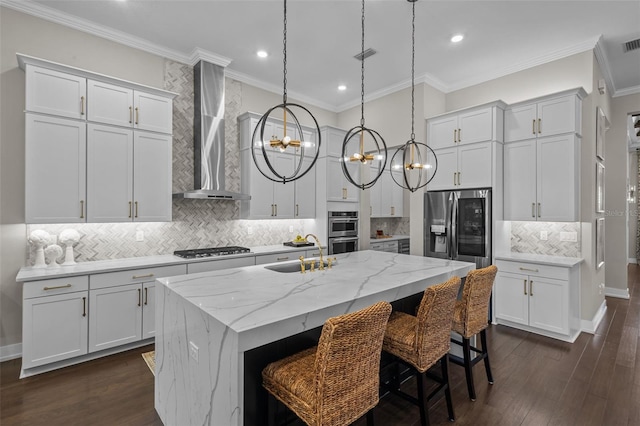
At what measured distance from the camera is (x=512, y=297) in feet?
13.3

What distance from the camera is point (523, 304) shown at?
3.96 m

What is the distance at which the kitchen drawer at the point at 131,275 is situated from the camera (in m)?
3.14

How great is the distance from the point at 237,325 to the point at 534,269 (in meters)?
3.90

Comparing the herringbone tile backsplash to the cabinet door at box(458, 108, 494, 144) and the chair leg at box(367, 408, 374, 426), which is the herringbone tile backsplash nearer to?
the cabinet door at box(458, 108, 494, 144)

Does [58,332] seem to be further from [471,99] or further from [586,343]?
[471,99]

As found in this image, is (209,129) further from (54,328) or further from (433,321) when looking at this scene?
(433,321)

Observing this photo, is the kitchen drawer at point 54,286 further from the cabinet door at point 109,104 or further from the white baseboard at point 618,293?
the white baseboard at point 618,293

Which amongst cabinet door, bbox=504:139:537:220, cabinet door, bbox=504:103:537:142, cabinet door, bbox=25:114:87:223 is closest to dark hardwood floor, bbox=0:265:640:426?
cabinet door, bbox=25:114:87:223

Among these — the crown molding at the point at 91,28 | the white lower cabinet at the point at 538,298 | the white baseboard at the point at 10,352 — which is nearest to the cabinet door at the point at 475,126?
the white lower cabinet at the point at 538,298

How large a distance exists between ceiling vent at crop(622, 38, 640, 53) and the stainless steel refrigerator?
7.94 ft

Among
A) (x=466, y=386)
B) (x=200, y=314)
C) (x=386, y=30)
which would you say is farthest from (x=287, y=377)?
(x=386, y=30)

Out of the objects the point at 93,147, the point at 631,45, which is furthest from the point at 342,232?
the point at 631,45

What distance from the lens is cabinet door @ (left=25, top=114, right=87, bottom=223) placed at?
9.84 ft

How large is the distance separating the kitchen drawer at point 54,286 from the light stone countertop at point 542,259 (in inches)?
189
